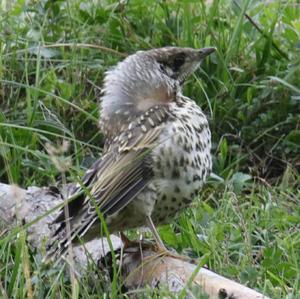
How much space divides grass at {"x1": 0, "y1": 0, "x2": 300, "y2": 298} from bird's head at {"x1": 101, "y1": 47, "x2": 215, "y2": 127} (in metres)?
0.42

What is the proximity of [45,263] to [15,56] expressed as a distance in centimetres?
245

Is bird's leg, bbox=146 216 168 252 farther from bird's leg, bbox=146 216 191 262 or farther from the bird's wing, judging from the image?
the bird's wing

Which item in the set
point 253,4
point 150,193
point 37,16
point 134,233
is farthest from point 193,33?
point 150,193

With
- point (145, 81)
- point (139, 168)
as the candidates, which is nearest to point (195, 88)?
point (145, 81)

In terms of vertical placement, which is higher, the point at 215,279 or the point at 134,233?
the point at 215,279

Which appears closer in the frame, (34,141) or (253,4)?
(34,141)

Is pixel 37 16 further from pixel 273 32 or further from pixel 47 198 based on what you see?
pixel 47 198

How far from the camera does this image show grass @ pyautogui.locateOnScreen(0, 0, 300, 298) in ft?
21.4

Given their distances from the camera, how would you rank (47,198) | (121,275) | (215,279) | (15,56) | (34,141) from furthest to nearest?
1. (15,56)
2. (34,141)
3. (47,198)
4. (121,275)
5. (215,279)

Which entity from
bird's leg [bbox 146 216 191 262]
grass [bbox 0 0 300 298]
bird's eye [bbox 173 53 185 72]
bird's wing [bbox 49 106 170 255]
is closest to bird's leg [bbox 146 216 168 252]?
bird's leg [bbox 146 216 191 262]

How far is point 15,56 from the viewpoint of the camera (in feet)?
24.2

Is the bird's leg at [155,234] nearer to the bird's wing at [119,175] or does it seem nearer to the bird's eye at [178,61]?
the bird's wing at [119,175]

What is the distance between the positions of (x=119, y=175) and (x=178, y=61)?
97cm

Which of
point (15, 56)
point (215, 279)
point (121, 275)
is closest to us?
point (215, 279)
